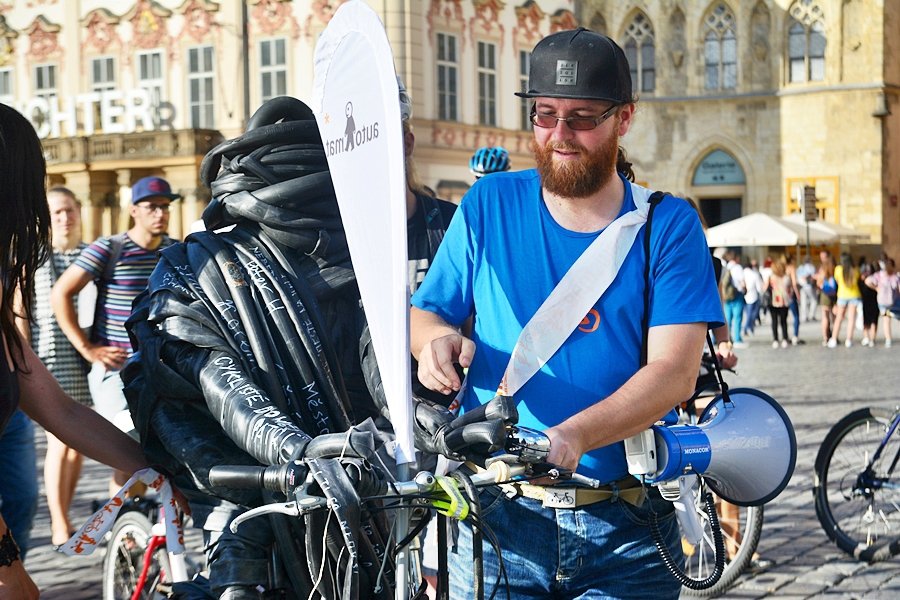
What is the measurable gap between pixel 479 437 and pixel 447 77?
28.6 metres

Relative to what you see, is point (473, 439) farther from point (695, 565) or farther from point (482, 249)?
point (695, 565)

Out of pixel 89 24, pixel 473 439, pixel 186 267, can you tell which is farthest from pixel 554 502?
pixel 89 24

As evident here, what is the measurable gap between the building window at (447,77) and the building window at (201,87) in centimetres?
524

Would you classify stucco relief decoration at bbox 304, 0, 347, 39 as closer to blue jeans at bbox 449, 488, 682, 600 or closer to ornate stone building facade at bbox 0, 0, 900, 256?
ornate stone building facade at bbox 0, 0, 900, 256

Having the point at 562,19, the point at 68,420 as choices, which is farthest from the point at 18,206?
the point at 562,19

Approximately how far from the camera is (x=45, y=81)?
1328 inches

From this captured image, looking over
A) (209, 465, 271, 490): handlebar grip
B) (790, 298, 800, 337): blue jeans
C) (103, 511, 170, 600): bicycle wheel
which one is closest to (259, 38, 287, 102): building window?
(790, 298, 800, 337): blue jeans

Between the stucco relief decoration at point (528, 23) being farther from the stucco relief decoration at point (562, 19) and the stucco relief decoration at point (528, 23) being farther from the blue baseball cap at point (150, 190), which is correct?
the blue baseball cap at point (150, 190)

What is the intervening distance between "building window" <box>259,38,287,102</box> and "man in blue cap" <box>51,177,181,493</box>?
2327cm

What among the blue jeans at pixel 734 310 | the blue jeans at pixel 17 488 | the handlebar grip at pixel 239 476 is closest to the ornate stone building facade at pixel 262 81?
the blue jeans at pixel 734 310

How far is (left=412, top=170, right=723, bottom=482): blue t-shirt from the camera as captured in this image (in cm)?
285

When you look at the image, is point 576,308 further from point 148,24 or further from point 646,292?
point 148,24

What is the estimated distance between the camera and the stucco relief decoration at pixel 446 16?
29.9 meters

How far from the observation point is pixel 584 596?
2.92 metres
